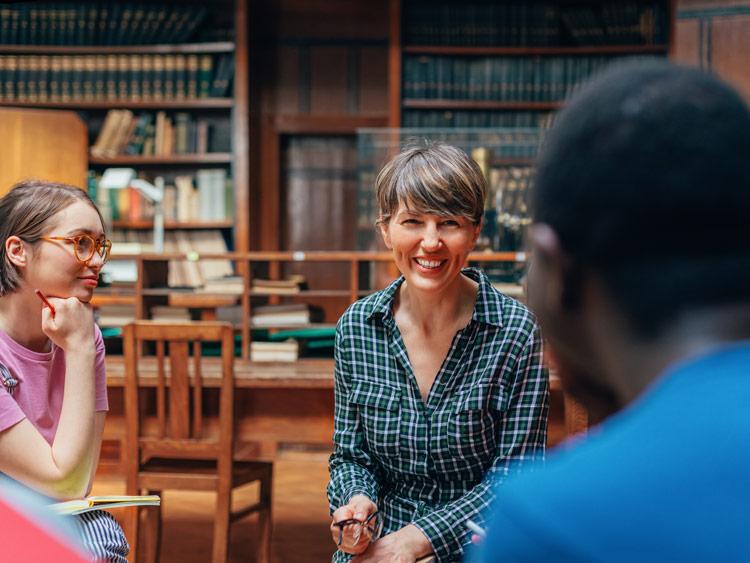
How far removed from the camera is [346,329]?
6.20ft

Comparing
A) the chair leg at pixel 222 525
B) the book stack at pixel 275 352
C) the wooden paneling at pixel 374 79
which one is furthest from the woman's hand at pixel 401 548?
the wooden paneling at pixel 374 79

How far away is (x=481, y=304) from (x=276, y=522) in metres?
2.85

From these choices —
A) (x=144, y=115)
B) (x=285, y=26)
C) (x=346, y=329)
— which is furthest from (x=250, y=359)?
(x=285, y=26)

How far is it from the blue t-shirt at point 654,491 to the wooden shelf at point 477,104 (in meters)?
5.56

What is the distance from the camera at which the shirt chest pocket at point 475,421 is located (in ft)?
5.76

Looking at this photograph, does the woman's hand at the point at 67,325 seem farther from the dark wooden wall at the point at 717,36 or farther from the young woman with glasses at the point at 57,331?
the dark wooden wall at the point at 717,36

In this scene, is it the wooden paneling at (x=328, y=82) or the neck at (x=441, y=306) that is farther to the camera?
the wooden paneling at (x=328, y=82)

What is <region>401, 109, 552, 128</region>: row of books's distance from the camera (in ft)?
19.7

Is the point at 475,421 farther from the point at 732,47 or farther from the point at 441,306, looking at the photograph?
the point at 732,47

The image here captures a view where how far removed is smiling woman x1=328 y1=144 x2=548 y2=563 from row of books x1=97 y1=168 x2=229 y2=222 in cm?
421

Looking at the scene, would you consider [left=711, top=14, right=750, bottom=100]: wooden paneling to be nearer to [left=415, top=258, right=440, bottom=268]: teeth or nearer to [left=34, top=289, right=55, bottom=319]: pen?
[left=415, top=258, right=440, bottom=268]: teeth

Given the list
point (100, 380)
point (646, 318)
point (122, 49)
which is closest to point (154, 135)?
point (122, 49)

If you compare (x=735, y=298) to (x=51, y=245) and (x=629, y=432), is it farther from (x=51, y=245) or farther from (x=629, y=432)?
(x=51, y=245)

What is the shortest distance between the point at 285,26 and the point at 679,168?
607 centimetres
